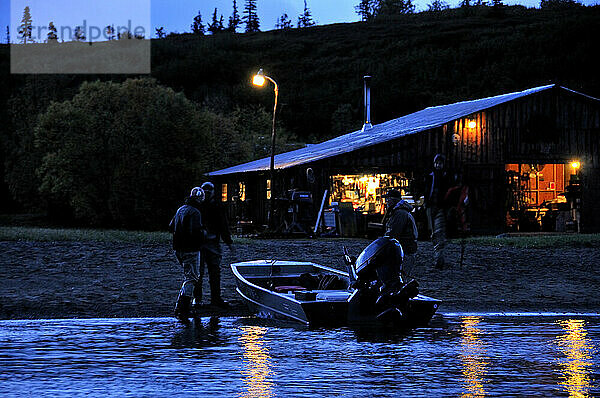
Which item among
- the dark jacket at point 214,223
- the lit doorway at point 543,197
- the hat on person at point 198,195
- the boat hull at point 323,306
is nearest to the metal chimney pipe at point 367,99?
the lit doorway at point 543,197

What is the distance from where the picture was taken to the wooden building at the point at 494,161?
35094mm

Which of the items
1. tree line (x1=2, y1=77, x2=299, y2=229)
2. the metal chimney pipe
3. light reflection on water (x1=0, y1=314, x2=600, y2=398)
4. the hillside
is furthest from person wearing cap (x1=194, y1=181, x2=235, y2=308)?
the hillside

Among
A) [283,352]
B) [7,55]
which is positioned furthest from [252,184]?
[7,55]

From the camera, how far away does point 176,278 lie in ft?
61.3

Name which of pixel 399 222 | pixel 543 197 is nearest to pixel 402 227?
pixel 399 222

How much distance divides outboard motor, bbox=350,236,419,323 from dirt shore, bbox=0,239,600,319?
10.0ft

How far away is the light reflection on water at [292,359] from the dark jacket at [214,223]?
6.34ft

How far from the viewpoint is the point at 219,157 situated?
2589 inches

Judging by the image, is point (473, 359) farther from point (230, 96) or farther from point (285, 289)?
point (230, 96)

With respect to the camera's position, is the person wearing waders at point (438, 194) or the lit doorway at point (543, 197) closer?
the person wearing waders at point (438, 194)

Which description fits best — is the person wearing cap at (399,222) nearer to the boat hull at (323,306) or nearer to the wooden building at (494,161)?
the boat hull at (323,306)

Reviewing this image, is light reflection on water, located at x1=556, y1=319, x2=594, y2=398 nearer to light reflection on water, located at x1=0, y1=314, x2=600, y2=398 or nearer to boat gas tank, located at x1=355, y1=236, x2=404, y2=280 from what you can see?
light reflection on water, located at x1=0, y1=314, x2=600, y2=398

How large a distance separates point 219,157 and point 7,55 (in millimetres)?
95104

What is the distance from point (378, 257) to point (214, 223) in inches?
152
